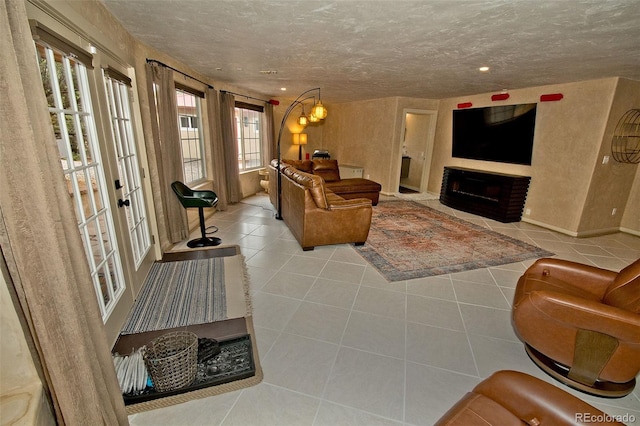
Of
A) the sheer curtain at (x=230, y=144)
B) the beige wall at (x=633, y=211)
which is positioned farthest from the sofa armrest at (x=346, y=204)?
the beige wall at (x=633, y=211)

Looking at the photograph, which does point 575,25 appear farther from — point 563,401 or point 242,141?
point 242,141

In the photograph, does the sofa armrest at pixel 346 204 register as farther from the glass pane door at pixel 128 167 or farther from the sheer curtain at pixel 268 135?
the sheer curtain at pixel 268 135

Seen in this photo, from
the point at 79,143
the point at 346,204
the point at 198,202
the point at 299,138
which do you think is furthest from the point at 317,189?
the point at 299,138

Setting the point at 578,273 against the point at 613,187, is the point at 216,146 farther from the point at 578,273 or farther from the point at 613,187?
the point at 613,187

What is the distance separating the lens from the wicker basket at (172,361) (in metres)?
1.65

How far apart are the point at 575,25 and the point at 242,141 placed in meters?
6.03

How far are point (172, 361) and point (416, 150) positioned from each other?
7635 millimetres

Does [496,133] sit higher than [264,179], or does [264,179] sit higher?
[496,133]

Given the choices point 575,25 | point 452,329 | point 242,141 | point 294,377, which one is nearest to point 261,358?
point 294,377

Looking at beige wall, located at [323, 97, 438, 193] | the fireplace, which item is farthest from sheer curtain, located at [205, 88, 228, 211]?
the fireplace

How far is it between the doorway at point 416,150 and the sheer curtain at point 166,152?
201 inches

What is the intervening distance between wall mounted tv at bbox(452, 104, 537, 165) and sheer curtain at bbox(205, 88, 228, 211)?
519cm

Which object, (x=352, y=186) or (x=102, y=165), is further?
(x=352, y=186)

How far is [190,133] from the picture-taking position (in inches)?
199
